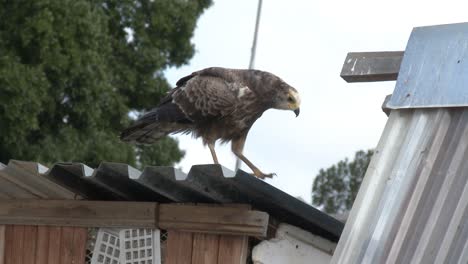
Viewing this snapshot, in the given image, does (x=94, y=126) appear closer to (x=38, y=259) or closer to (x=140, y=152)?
(x=140, y=152)

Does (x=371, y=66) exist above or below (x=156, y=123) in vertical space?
above

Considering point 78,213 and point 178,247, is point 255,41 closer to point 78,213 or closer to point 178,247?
point 78,213

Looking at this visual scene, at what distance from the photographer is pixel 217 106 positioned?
9.09 meters

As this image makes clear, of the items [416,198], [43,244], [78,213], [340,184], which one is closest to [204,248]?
[78,213]

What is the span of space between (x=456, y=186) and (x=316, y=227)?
2.53 m

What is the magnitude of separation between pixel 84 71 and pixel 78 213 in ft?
42.0

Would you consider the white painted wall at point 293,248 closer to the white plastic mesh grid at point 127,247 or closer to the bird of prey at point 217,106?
the white plastic mesh grid at point 127,247

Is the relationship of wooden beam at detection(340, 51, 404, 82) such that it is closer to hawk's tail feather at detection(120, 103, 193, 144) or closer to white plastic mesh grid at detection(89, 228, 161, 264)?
white plastic mesh grid at detection(89, 228, 161, 264)

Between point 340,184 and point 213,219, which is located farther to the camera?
point 340,184

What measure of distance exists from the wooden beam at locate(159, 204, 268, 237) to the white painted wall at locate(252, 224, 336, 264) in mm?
195

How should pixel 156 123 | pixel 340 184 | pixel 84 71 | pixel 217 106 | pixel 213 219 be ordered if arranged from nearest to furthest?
pixel 213 219 → pixel 217 106 → pixel 156 123 → pixel 84 71 → pixel 340 184

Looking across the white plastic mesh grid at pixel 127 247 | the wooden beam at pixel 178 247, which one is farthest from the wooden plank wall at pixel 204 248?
the white plastic mesh grid at pixel 127 247

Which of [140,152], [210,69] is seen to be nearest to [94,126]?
[140,152]

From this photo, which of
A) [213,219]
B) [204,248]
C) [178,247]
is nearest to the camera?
[213,219]
